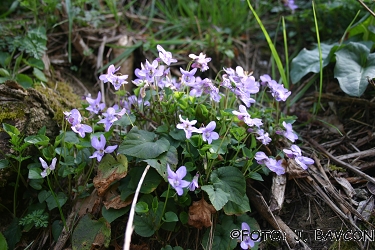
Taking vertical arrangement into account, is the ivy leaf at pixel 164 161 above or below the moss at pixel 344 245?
above

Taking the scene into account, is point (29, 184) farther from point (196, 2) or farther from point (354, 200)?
point (196, 2)

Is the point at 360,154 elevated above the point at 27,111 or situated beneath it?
situated beneath

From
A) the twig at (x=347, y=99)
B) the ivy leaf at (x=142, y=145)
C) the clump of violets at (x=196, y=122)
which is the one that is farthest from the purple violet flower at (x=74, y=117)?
the twig at (x=347, y=99)

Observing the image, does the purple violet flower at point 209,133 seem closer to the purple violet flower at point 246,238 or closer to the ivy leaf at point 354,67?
the purple violet flower at point 246,238

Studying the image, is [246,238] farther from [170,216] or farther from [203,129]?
[203,129]

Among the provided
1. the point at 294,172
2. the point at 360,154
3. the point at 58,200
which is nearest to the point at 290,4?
Result: the point at 360,154

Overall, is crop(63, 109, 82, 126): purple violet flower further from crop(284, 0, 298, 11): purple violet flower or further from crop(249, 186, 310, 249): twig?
crop(284, 0, 298, 11): purple violet flower

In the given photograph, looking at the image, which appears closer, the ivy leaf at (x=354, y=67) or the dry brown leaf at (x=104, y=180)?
the dry brown leaf at (x=104, y=180)
